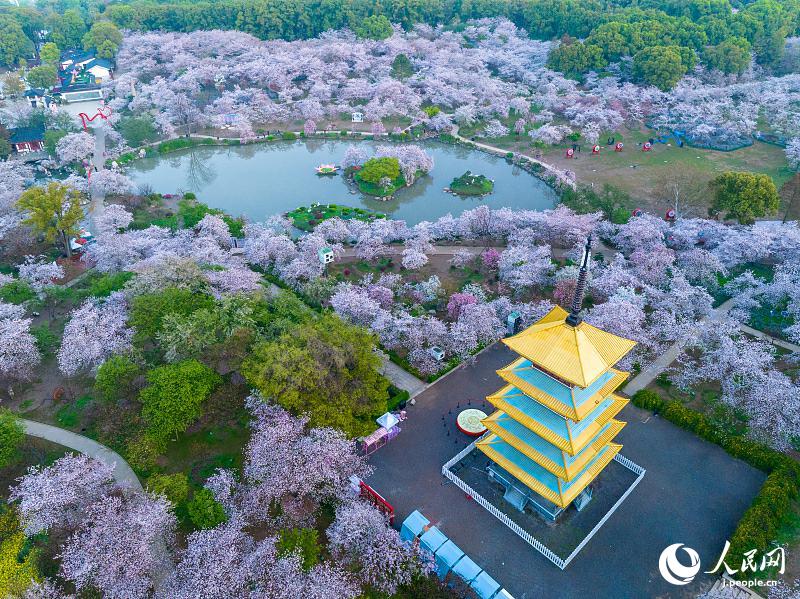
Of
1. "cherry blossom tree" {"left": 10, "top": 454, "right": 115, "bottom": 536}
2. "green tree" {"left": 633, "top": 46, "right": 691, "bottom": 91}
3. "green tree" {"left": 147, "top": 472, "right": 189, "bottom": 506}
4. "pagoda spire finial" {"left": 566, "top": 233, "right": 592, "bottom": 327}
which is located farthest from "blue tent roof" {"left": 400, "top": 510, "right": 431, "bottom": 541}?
"green tree" {"left": 633, "top": 46, "right": 691, "bottom": 91}

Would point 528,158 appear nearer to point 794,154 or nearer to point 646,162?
point 646,162

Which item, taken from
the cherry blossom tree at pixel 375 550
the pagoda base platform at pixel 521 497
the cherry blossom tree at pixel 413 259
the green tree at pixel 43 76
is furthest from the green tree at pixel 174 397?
the green tree at pixel 43 76

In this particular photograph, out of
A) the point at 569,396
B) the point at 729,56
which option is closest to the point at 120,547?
the point at 569,396

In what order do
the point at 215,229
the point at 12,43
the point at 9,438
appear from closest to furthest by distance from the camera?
Result: the point at 9,438 < the point at 215,229 < the point at 12,43

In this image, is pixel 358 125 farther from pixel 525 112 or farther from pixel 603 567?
pixel 603 567

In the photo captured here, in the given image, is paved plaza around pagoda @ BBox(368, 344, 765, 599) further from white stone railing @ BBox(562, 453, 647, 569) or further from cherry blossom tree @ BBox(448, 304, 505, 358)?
cherry blossom tree @ BBox(448, 304, 505, 358)

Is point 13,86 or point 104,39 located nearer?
point 13,86

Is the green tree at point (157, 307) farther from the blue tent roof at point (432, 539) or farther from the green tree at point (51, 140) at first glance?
the green tree at point (51, 140)
